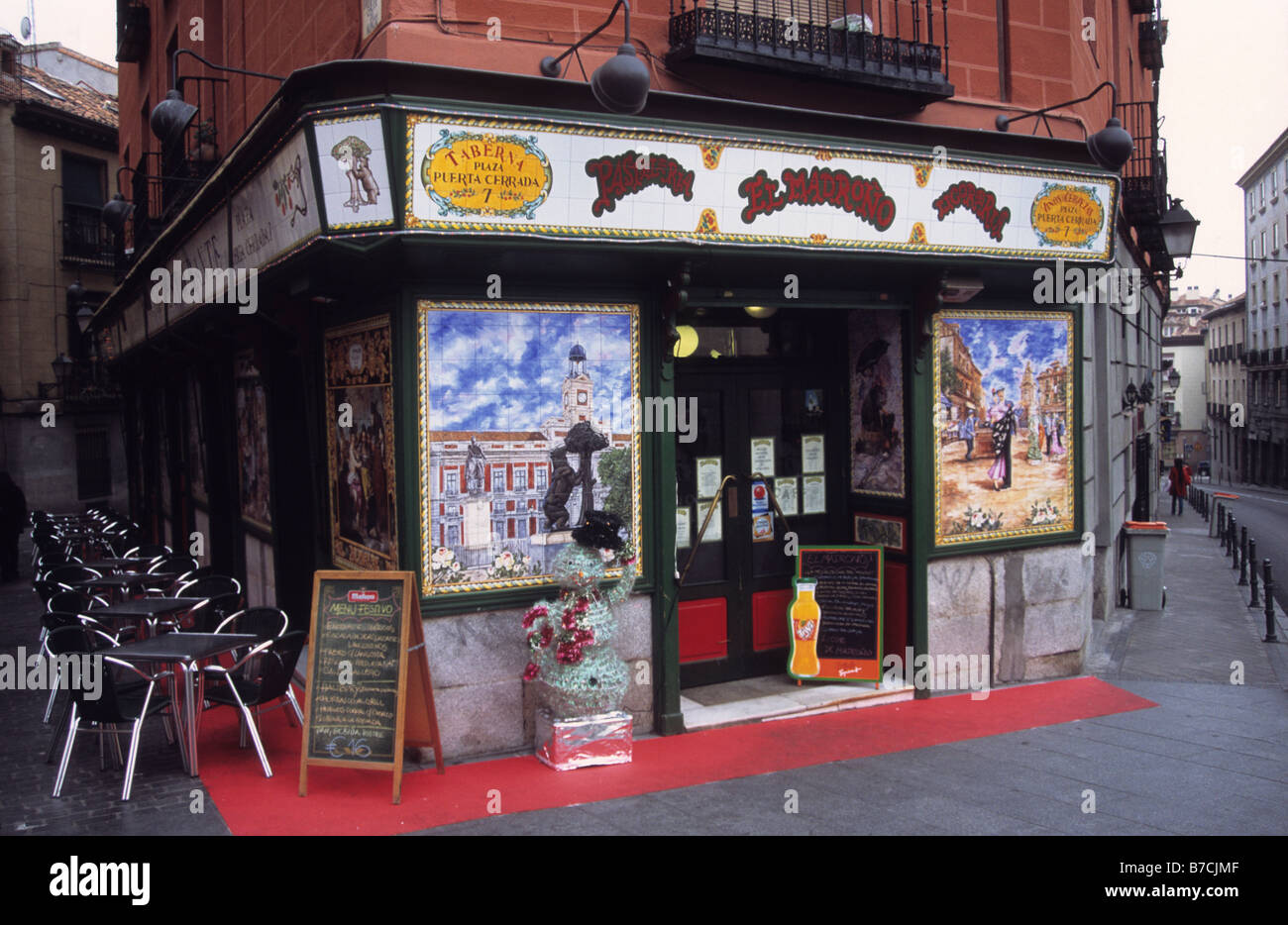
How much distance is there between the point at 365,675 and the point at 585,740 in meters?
1.55

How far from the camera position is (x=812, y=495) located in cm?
962

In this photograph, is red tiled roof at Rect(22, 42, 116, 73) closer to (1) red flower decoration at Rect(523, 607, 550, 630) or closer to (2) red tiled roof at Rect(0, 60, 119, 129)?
(2) red tiled roof at Rect(0, 60, 119, 129)

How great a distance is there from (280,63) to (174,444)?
30.6 feet

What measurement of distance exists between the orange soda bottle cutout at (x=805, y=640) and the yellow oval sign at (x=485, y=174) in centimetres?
421

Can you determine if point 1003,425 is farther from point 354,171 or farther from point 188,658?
point 188,658

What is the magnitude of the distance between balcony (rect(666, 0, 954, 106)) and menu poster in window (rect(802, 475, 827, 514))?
3395mm

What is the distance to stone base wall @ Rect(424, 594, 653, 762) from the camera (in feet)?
23.3

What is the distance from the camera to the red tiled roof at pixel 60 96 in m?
29.3

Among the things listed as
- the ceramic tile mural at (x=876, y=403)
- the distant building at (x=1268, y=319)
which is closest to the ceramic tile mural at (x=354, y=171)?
the ceramic tile mural at (x=876, y=403)

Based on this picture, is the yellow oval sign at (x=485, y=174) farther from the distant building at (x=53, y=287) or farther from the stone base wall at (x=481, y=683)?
the distant building at (x=53, y=287)

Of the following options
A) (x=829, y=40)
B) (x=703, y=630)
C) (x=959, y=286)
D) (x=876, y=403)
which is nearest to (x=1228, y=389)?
(x=876, y=403)

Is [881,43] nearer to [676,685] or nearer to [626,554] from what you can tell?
[626,554]

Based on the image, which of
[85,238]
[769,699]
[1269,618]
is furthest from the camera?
[85,238]

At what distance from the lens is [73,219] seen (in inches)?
1219
